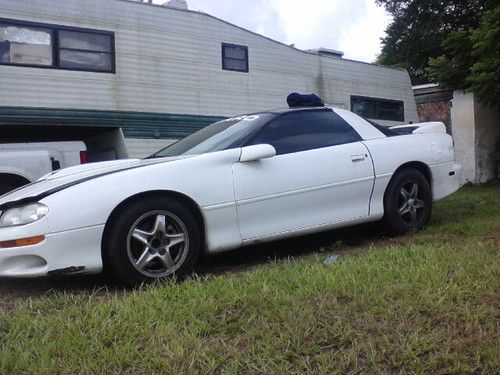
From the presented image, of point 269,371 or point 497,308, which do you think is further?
point 497,308

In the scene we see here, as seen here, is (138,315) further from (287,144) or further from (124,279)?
(287,144)

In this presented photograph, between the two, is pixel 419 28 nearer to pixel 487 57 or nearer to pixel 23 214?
pixel 487 57

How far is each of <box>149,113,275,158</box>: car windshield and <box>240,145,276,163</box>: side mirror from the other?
0.68 feet

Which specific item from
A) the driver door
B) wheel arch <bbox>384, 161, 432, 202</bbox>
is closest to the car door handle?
the driver door

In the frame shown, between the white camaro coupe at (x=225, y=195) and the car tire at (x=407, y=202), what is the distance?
1 cm

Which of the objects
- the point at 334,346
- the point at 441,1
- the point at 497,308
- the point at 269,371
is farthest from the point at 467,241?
the point at 441,1

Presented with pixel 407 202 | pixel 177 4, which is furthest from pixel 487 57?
pixel 177 4

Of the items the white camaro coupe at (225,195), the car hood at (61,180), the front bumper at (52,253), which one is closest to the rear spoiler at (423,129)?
the white camaro coupe at (225,195)

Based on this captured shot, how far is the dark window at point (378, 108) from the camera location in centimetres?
1394

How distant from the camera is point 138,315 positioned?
302 centimetres

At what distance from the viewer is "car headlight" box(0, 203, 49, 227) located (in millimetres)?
3604

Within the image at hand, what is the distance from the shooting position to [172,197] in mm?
4004

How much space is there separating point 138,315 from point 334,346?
1.08 metres

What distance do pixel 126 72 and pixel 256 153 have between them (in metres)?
6.90
